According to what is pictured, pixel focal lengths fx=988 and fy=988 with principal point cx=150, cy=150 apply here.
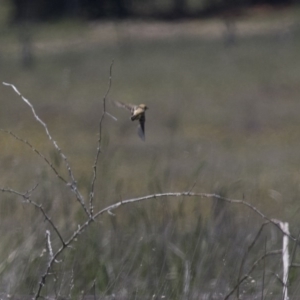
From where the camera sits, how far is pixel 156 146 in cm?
902

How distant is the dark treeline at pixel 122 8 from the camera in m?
7.93

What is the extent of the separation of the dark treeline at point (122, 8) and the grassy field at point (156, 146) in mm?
140

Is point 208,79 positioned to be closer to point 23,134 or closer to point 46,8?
point 46,8

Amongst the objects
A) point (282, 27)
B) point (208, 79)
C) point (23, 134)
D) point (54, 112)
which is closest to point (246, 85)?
point (208, 79)

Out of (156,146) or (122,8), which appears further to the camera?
(122,8)

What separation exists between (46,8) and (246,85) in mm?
2528

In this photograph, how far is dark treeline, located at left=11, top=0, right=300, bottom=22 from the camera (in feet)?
26.0

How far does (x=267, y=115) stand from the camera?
423 inches

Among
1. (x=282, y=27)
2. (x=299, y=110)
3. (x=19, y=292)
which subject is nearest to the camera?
(x=19, y=292)

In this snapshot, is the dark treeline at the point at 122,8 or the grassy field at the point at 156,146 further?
the dark treeline at the point at 122,8

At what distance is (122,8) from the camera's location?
367 inches

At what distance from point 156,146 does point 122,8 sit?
138 centimetres

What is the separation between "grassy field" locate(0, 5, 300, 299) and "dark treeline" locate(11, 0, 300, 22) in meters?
0.14

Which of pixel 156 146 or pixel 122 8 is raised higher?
pixel 122 8
